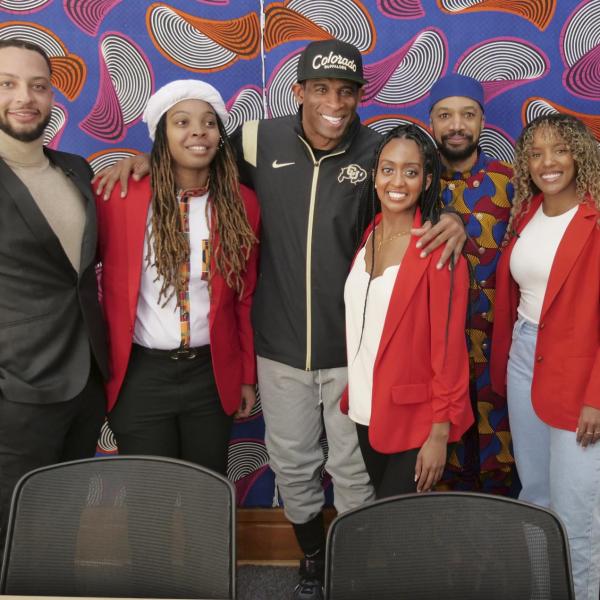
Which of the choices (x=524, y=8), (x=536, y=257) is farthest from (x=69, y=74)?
(x=536, y=257)

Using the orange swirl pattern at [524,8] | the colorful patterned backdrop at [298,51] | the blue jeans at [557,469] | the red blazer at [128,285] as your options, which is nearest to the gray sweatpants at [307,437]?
the red blazer at [128,285]

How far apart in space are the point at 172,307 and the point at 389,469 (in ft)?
2.85

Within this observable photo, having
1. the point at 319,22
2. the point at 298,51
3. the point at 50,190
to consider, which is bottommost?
the point at 50,190

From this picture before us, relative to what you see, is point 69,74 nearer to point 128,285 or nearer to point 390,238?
point 128,285

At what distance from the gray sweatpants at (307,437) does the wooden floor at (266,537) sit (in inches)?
20.6

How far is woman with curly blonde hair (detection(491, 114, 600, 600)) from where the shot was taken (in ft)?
6.06

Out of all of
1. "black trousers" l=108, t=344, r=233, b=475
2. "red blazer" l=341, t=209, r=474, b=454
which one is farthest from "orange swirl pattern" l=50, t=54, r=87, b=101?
"red blazer" l=341, t=209, r=474, b=454

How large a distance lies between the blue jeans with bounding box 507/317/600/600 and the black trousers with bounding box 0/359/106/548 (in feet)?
4.68

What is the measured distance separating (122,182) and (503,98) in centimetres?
159

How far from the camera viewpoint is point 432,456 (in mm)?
1783

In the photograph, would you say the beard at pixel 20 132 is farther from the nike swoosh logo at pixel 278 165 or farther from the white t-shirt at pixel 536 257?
the white t-shirt at pixel 536 257

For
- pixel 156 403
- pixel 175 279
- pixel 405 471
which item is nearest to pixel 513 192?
pixel 405 471

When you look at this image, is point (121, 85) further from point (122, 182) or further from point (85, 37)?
point (122, 182)

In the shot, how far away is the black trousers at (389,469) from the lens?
1845 mm
